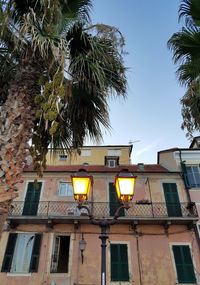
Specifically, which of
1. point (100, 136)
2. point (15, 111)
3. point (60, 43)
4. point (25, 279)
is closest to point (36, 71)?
point (60, 43)

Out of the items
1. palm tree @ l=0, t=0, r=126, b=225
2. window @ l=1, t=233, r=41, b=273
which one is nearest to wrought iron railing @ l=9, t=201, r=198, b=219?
window @ l=1, t=233, r=41, b=273

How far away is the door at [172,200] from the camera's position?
12.6m

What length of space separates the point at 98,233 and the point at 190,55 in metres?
9.85

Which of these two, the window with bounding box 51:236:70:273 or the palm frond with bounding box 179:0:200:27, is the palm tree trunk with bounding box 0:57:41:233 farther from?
the window with bounding box 51:236:70:273

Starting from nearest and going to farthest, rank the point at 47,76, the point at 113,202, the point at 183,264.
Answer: the point at 47,76 < the point at 183,264 < the point at 113,202

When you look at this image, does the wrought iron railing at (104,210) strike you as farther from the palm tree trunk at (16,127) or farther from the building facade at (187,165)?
the palm tree trunk at (16,127)

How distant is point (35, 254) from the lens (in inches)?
437

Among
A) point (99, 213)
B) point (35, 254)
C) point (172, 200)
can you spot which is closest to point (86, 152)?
point (99, 213)

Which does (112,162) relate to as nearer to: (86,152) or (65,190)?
(65,190)

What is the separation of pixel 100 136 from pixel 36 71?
2.14 meters

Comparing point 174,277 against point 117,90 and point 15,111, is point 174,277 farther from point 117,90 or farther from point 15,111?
point 15,111

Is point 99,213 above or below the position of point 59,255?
above

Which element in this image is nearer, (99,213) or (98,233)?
(98,233)

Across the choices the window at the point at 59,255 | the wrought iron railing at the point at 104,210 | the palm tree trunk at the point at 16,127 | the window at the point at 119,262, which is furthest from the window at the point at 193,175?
the palm tree trunk at the point at 16,127
